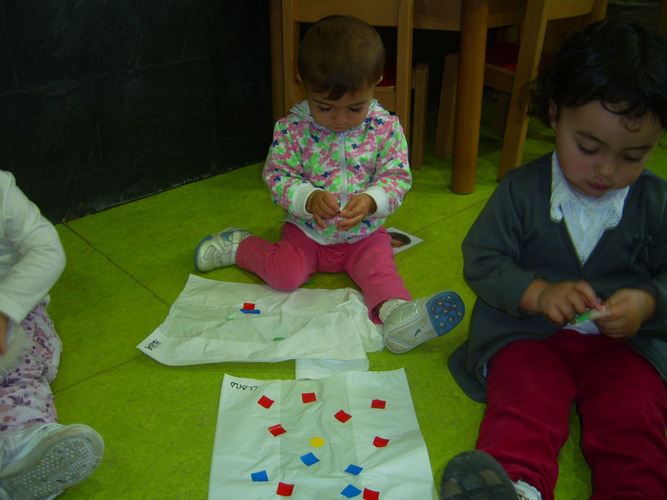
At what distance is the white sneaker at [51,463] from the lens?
85 cm

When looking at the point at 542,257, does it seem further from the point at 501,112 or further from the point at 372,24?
the point at 501,112

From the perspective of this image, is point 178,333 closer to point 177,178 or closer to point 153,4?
point 177,178

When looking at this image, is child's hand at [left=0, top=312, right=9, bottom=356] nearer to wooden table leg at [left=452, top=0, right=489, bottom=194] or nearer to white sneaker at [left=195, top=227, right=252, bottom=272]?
white sneaker at [left=195, top=227, right=252, bottom=272]

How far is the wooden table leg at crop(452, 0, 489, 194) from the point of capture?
171 centimetres

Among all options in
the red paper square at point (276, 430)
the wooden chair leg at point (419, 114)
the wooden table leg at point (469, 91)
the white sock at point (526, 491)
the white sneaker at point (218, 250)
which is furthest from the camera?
the wooden chair leg at point (419, 114)

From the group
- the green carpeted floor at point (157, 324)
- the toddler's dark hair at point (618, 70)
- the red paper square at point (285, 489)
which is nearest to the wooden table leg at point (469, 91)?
the green carpeted floor at point (157, 324)

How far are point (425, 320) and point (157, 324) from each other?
0.57 m

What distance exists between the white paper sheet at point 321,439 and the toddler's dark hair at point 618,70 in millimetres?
572

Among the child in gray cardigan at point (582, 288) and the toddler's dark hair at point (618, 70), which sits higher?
the toddler's dark hair at point (618, 70)

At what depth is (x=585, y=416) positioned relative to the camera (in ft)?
3.08

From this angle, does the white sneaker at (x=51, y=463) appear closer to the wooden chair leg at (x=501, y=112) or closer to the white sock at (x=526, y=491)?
the white sock at (x=526, y=491)

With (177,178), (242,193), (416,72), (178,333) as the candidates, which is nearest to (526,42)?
(416,72)

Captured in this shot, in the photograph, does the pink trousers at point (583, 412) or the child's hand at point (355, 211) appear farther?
the child's hand at point (355, 211)

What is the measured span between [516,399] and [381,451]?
0.74 ft
